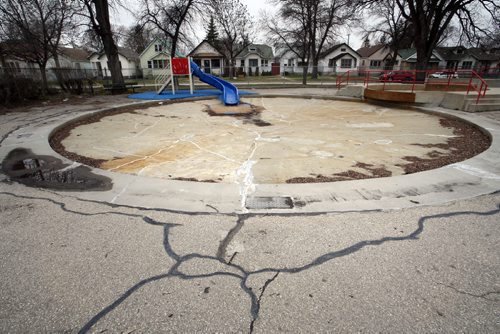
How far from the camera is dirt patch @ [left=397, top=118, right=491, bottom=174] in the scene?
5.84 m

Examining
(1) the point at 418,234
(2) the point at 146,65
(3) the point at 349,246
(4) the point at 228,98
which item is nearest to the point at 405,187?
(1) the point at 418,234

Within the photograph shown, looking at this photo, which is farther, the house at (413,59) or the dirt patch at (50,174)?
the house at (413,59)

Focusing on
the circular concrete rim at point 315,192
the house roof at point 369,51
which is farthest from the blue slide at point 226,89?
the house roof at point 369,51

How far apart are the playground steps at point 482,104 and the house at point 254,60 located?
45997 mm

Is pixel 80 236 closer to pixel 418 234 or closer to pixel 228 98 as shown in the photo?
pixel 418 234

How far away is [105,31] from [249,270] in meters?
22.7

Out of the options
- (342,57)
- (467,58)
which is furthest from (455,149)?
(467,58)

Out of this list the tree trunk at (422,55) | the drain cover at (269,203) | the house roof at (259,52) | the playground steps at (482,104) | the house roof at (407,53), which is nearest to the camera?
the drain cover at (269,203)

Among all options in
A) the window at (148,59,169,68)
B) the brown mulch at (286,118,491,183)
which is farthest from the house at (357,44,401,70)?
the brown mulch at (286,118,491,183)

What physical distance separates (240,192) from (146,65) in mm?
55842

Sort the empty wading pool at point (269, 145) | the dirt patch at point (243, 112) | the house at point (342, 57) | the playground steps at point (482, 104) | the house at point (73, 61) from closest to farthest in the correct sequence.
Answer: the empty wading pool at point (269, 145), the dirt patch at point (243, 112), the playground steps at point (482, 104), the house at point (73, 61), the house at point (342, 57)

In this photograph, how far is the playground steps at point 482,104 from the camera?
11836 millimetres

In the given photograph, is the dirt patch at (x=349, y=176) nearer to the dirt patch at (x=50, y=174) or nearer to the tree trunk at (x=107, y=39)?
the dirt patch at (x=50, y=174)

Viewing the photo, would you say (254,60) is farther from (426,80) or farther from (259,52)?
(426,80)
